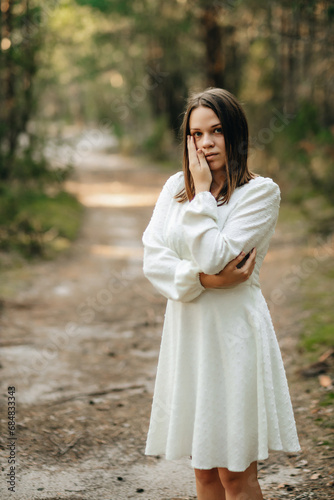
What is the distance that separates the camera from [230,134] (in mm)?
2686

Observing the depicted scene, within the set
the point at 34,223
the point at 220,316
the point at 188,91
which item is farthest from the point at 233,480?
the point at 188,91

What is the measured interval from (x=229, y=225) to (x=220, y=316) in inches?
16.0

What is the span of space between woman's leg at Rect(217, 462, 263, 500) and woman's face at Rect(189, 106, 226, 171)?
1.38 meters

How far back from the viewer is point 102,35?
71.5 feet

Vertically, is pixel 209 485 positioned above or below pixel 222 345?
below

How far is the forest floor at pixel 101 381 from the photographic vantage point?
368 cm

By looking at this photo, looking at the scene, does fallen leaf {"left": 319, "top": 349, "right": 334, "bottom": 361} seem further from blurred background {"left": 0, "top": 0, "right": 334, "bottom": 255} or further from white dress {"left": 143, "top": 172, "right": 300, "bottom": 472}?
blurred background {"left": 0, "top": 0, "right": 334, "bottom": 255}

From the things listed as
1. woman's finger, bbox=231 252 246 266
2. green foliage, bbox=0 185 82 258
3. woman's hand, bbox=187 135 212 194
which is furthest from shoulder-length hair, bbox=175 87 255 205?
green foliage, bbox=0 185 82 258

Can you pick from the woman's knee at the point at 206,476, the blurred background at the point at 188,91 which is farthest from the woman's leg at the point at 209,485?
the blurred background at the point at 188,91

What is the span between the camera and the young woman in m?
2.56

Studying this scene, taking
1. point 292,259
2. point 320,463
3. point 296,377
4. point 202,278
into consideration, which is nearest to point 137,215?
point 292,259

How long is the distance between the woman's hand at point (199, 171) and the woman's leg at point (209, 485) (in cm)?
131

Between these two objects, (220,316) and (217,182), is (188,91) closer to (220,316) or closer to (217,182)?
(217,182)

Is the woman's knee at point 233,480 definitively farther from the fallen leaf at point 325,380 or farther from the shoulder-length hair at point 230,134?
the fallen leaf at point 325,380
